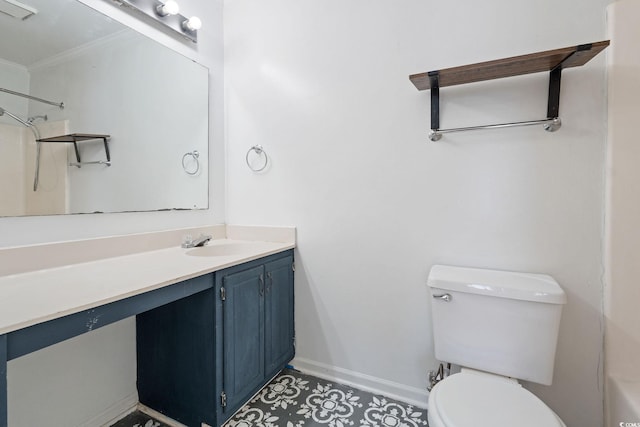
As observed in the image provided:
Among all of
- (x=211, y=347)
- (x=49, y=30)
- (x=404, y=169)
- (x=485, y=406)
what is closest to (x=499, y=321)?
(x=485, y=406)

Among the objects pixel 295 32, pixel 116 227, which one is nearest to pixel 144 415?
pixel 116 227

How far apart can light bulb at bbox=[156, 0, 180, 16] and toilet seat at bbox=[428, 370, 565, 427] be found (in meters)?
2.25

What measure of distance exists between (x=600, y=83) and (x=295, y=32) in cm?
158

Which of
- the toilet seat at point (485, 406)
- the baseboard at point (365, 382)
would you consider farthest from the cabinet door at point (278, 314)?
the toilet seat at point (485, 406)

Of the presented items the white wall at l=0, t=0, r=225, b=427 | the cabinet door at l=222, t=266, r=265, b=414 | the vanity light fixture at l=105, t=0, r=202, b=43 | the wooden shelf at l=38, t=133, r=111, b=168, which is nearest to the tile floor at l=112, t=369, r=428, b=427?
the cabinet door at l=222, t=266, r=265, b=414

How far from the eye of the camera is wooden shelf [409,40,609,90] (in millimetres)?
1076

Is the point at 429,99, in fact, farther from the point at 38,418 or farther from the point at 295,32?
the point at 38,418

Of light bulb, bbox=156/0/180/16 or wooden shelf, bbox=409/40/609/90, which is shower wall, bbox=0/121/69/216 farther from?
wooden shelf, bbox=409/40/609/90

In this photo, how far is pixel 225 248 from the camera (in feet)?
6.02

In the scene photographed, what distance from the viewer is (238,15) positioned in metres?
1.99

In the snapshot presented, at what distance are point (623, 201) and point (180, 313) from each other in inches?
78.1

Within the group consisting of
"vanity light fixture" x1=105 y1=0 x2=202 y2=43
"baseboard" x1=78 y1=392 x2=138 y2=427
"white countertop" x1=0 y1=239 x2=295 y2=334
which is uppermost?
"vanity light fixture" x1=105 y1=0 x2=202 y2=43

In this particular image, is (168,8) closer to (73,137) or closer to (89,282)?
(73,137)

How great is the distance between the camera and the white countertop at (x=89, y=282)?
0.78 metres
